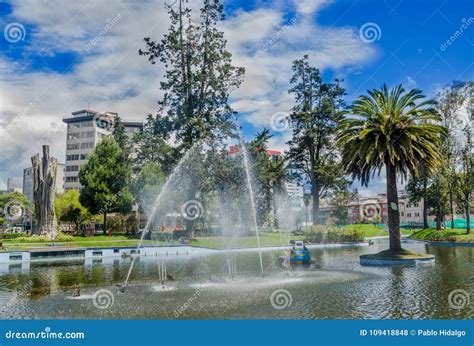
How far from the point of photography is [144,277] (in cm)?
2773

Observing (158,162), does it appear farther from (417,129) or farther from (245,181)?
(417,129)

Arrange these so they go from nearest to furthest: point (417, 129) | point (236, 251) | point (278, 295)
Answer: point (278, 295) < point (417, 129) < point (236, 251)

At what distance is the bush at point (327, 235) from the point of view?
57938mm

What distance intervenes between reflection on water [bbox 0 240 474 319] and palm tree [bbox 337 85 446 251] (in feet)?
25.9

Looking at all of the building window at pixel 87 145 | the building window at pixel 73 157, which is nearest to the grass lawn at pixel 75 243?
the building window at pixel 87 145

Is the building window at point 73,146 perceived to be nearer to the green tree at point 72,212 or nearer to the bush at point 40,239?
the green tree at point 72,212

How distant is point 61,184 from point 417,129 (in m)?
125

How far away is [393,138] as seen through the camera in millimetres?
34438

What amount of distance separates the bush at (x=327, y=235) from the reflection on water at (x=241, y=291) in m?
24.7

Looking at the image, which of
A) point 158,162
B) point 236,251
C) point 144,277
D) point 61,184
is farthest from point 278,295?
point 61,184

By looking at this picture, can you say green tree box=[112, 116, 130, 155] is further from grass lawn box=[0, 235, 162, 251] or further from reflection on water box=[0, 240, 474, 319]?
reflection on water box=[0, 240, 474, 319]

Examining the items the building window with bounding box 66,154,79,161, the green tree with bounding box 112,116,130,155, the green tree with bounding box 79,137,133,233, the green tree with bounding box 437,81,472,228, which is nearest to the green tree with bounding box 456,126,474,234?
the green tree with bounding box 437,81,472,228

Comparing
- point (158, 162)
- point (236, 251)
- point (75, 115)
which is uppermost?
Result: point (75, 115)

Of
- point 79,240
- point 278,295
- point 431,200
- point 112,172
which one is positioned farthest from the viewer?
point 431,200
